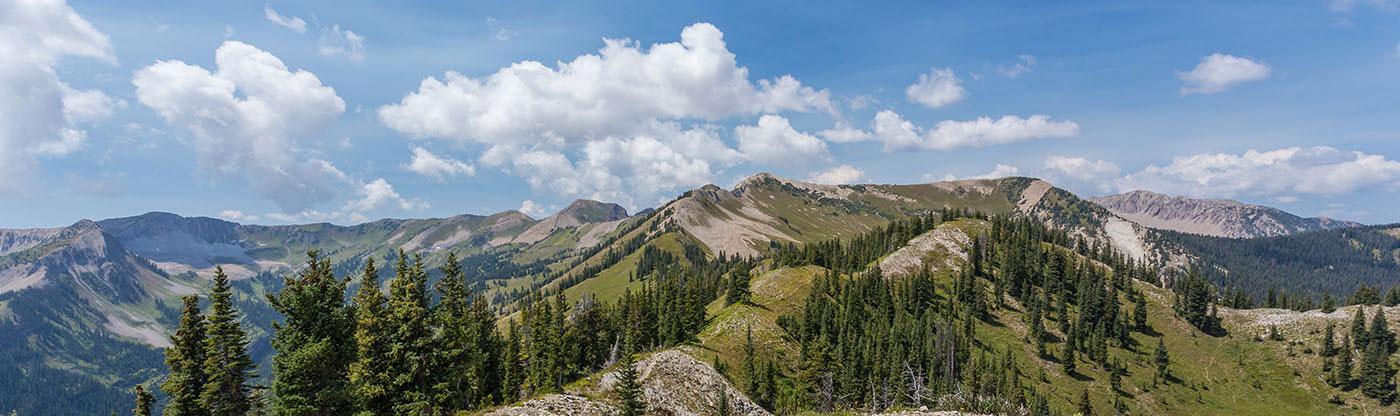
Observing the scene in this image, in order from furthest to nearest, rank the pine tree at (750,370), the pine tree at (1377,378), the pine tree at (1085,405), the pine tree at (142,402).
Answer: the pine tree at (1377,378) < the pine tree at (1085,405) < the pine tree at (750,370) < the pine tree at (142,402)

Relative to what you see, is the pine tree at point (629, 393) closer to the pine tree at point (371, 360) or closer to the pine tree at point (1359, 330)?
the pine tree at point (371, 360)

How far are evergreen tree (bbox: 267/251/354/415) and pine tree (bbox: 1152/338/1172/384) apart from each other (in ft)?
537

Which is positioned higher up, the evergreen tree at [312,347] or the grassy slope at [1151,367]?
the evergreen tree at [312,347]

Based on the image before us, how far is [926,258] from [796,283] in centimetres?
5714

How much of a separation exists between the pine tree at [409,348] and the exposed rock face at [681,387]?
13.6 metres

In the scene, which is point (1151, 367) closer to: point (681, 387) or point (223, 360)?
point (681, 387)

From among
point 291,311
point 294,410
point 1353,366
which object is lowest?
point 1353,366

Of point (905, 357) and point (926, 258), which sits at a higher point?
point (926, 258)

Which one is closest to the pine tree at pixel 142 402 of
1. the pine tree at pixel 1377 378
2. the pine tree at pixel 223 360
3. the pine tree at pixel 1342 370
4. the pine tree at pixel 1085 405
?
the pine tree at pixel 223 360

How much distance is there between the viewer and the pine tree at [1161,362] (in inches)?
5463

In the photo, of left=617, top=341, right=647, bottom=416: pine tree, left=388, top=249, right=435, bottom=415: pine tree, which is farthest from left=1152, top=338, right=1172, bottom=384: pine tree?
left=388, top=249, right=435, bottom=415: pine tree

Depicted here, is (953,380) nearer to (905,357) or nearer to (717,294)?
(905,357)

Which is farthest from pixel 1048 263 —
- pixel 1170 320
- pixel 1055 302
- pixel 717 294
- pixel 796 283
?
pixel 717 294

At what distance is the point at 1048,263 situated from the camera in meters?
190
